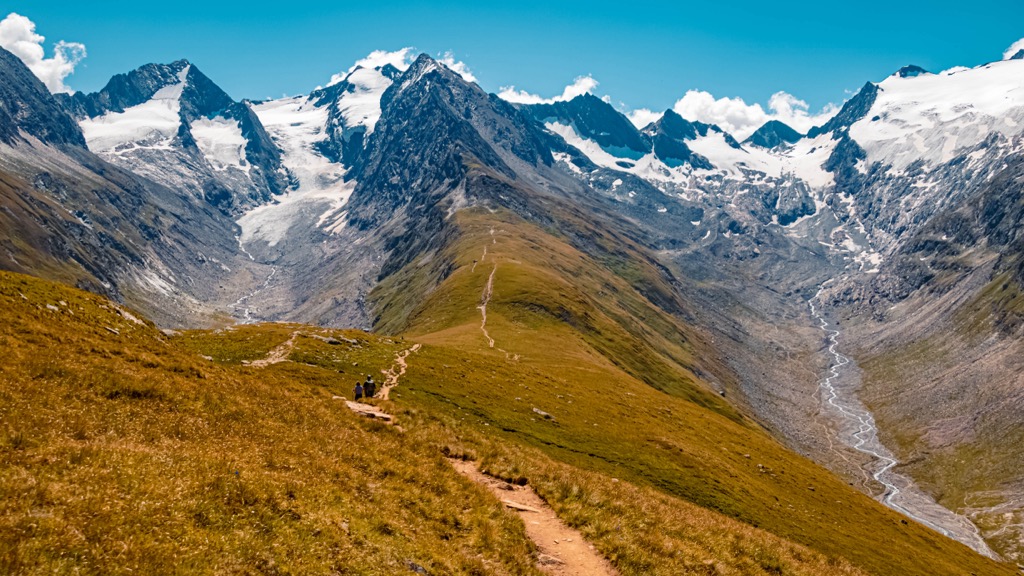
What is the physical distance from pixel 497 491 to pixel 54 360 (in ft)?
68.4

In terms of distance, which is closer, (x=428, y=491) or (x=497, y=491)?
(x=428, y=491)

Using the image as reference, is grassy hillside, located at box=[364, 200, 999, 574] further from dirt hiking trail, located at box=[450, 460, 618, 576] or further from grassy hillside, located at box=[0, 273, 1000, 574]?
grassy hillside, located at box=[0, 273, 1000, 574]

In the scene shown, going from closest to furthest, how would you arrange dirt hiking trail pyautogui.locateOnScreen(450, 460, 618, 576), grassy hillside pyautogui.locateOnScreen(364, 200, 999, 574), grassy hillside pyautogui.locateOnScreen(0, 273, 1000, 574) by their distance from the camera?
grassy hillside pyautogui.locateOnScreen(0, 273, 1000, 574), dirt hiking trail pyautogui.locateOnScreen(450, 460, 618, 576), grassy hillside pyautogui.locateOnScreen(364, 200, 999, 574)

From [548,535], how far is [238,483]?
13.7 meters

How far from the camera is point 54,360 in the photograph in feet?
80.2

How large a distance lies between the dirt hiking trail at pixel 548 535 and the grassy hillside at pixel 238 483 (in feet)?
2.39

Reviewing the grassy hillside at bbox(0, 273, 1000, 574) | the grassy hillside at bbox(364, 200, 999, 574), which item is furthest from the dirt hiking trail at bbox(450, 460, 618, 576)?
the grassy hillside at bbox(364, 200, 999, 574)

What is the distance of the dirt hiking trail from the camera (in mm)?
23984

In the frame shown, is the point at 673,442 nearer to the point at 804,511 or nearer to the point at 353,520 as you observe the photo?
the point at 804,511

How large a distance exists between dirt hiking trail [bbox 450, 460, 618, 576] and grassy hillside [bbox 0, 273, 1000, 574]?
73 centimetres

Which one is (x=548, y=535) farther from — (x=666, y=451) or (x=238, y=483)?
(x=666, y=451)

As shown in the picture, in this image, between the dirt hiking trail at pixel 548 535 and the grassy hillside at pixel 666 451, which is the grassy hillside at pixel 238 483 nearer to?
the dirt hiking trail at pixel 548 535

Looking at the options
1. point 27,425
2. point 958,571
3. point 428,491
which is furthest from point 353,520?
point 958,571

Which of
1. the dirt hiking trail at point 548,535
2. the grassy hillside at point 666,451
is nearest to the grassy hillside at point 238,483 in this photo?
the dirt hiking trail at point 548,535
